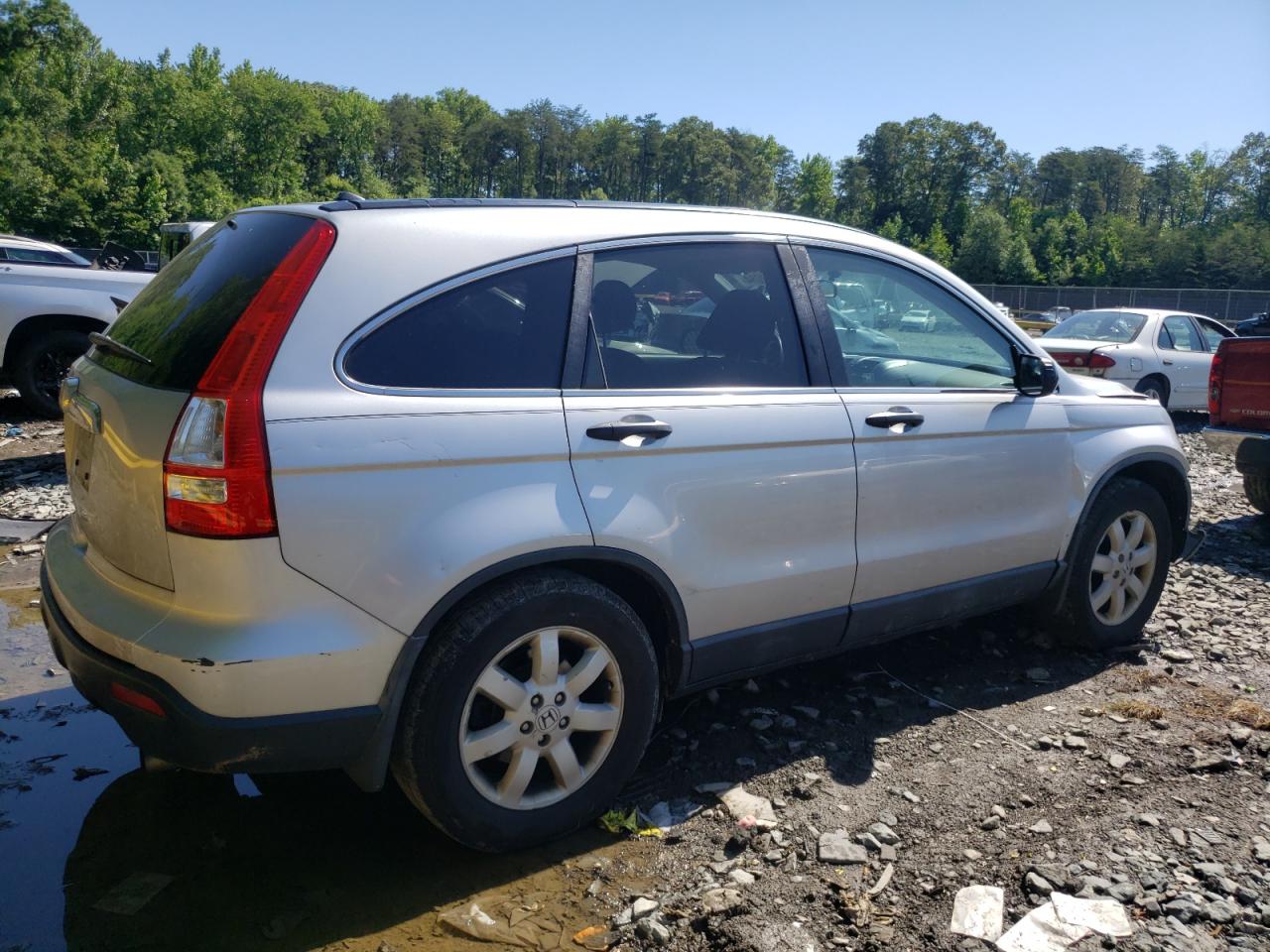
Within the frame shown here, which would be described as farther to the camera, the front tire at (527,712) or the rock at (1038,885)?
the rock at (1038,885)

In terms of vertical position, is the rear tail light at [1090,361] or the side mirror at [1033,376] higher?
the side mirror at [1033,376]

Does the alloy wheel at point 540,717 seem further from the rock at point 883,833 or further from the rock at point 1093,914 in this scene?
the rock at point 1093,914

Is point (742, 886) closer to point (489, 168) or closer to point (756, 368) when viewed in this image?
point (756, 368)

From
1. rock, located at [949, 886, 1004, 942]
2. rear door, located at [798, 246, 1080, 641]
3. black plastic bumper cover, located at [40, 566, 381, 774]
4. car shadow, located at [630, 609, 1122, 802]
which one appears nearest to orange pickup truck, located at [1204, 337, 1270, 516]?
car shadow, located at [630, 609, 1122, 802]

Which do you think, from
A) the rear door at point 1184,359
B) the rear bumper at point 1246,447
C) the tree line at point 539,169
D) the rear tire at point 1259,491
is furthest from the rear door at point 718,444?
the tree line at point 539,169

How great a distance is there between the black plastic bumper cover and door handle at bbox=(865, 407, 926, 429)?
2004mm

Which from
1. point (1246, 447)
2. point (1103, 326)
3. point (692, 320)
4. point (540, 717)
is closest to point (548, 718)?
point (540, 717)

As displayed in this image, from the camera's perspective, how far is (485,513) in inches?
105

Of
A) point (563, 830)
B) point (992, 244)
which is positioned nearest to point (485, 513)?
point (563, 830)

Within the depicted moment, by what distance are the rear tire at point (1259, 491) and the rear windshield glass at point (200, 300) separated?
7.30 metres

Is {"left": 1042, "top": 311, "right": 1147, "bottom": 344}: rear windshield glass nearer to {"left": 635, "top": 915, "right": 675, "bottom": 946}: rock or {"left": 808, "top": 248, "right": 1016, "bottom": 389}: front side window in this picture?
{"left": 808, "top": 248, "right": 1016, "bottom": 389}: front side window

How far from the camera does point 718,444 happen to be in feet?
10.3

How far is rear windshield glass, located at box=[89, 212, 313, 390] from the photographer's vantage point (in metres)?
2.62

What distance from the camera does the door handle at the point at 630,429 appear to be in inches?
115
